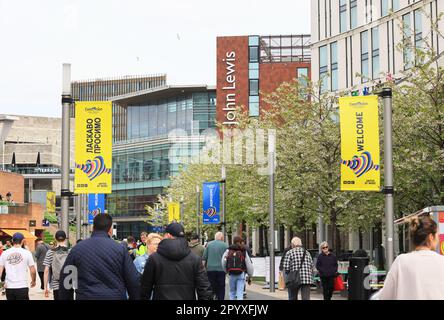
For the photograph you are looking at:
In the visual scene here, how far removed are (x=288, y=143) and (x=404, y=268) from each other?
34.8 m

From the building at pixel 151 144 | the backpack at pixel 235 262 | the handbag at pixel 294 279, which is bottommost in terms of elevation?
the handbag at pixel 294 279

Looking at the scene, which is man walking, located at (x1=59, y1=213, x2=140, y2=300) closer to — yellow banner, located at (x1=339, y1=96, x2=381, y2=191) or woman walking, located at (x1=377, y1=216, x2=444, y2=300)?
woman walking, located at (x1=377, y1=216, x2=444, y2=300)

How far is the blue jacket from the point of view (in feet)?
27.7

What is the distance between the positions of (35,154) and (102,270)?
444ft

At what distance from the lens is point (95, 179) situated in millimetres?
19953

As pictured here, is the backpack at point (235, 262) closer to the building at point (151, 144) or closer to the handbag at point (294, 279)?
the handbag at point (294, 279)

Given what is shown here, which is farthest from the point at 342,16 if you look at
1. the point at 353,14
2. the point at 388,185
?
the point at 388,185

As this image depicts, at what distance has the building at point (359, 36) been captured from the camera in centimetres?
6288

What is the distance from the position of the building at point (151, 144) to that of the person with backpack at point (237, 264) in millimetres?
94015

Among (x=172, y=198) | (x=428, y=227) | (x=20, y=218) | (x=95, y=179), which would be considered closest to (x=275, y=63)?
(x=172, y=198)

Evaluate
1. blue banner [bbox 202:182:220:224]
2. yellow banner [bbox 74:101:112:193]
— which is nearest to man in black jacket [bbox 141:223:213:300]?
yellow banner [bbox 74:101:112:193]

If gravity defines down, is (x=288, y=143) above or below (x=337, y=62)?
below

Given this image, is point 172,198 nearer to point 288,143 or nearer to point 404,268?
point 288,143

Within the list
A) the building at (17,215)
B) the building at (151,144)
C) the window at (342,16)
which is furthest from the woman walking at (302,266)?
the building at (151,144)
